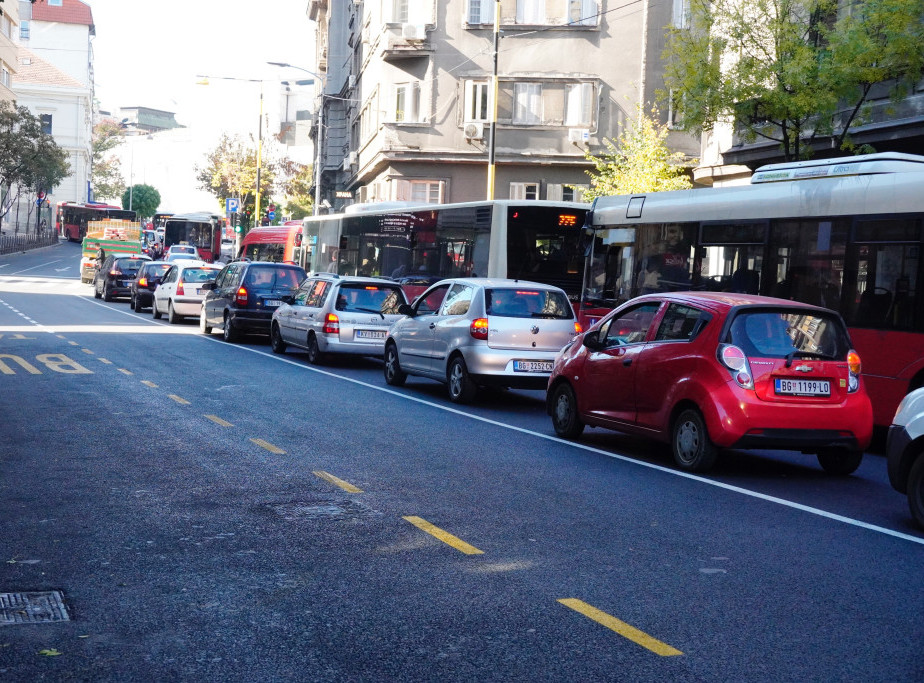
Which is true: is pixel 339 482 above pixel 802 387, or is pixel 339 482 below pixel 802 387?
below

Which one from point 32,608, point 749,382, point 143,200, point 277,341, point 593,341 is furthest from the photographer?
point 143,200

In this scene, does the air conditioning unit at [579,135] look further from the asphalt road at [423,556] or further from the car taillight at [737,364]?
the car taillight at [737,364]

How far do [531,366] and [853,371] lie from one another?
5.52 meters

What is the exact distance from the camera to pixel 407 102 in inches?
1756

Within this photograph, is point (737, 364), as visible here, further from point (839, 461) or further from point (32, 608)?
point (32, 608)

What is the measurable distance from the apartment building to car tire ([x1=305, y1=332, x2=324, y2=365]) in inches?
907

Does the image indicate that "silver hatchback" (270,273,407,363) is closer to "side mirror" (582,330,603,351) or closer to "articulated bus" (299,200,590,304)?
"articulated bus" (299,200,590,304)

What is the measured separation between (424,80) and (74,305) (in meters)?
15.1

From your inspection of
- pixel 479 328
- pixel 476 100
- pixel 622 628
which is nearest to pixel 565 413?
pixel 479 328

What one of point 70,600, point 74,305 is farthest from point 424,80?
point 70,600

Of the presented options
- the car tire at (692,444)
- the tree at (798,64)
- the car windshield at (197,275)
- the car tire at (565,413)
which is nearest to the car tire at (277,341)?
the car windshield at (197,275)

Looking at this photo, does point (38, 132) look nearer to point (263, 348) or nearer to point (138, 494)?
point (263, 348)

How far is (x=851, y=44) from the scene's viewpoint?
20.2 meters

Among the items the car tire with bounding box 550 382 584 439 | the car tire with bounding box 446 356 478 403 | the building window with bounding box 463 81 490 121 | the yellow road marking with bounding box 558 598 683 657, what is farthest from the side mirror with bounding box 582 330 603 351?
the building window with bounding box 463 81 490 121
